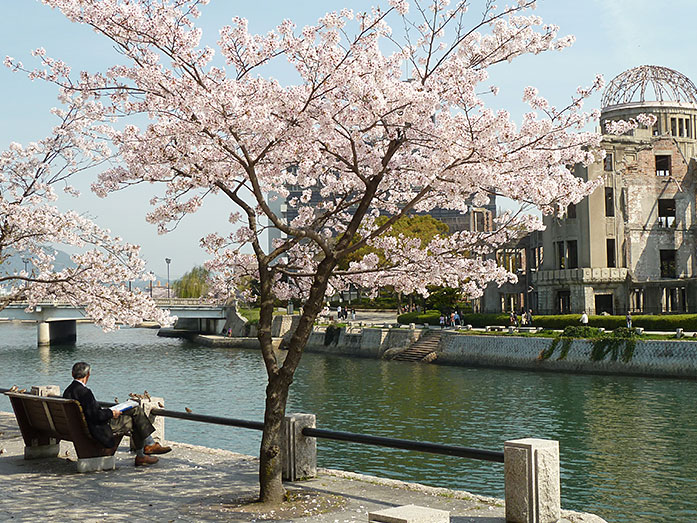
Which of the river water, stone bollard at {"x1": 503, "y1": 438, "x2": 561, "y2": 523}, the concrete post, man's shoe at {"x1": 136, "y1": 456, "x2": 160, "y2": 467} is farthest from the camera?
the concrete post

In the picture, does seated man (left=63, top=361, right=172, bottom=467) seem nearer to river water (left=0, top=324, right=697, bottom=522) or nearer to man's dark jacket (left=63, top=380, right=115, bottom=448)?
man's dark jacket (left=63, top=380, right=115, bottom=448)

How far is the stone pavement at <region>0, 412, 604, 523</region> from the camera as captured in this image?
930 cm

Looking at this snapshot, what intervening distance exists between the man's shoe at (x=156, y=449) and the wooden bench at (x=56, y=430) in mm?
735

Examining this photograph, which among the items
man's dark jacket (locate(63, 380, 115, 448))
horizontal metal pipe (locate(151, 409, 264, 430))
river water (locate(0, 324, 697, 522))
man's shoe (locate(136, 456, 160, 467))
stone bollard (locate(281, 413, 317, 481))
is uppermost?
man's dark jacket (locate(63, 380, 115, 448))

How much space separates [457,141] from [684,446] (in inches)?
689

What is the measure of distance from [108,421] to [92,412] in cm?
35

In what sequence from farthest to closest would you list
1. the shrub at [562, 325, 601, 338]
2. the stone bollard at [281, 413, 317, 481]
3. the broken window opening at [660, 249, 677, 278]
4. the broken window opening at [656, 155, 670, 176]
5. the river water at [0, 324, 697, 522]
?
the broken window opening at [656, 155, 670, 176]
the broken window opening at [660, 249, 677, 278]
the shrub at [562, 325, 601, 338]
the river water at [0, 324, 697, 522]
the stone bollard at [281, 413, 317, 481]

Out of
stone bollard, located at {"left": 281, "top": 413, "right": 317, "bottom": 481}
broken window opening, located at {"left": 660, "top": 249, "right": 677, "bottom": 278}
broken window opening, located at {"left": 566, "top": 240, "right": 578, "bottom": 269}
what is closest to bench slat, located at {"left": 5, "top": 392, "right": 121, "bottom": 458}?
stone bollard, located at {"left": 281, "top": 413, "right": 317, "bottom": 481}

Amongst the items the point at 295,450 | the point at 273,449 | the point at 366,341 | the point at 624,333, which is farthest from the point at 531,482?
the point at 366,341

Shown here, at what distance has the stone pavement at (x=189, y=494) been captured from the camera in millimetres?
9297

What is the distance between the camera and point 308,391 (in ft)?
133

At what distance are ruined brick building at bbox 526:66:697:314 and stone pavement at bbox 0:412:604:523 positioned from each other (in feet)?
169

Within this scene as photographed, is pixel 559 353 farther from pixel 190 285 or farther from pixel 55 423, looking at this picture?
pixel 190 285

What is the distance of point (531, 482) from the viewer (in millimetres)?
8734
